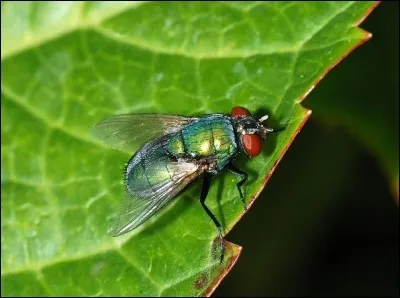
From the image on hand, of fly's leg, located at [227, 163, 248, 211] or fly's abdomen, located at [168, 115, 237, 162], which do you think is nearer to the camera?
fly's leg, located at [227, 163, 248, 211]

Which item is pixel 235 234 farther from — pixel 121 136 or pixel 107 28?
pixel 107 28

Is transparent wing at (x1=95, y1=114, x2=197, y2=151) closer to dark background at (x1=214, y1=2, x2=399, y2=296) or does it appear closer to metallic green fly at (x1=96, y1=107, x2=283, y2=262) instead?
metallic green fly at (x1=96, y1=107, x2=283, y2=262)

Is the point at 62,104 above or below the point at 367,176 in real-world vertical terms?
above

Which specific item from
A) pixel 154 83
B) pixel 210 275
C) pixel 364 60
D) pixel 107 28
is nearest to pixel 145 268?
pixel 210 275

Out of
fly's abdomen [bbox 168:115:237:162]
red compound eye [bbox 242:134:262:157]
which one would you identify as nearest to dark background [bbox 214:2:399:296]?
fly's abdomen [bbox 168:115:237:162]

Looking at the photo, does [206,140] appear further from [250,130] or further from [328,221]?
[328,221]

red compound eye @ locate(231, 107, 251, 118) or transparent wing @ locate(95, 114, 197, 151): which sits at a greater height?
red compound eye @ locate(231, 107, 251, 118)

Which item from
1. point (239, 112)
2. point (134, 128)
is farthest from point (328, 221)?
point (134, 128)

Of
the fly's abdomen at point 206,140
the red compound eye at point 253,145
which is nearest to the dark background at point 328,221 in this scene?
the fly's abdomen at point 206,140
